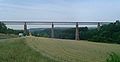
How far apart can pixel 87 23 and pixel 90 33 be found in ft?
46.7

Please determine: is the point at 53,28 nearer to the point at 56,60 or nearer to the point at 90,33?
the point at 90,33

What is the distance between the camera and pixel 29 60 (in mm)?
15992

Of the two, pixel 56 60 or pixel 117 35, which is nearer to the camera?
pixel 56 60

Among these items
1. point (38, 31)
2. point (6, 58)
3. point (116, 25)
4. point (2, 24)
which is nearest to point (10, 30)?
point (2, 24)

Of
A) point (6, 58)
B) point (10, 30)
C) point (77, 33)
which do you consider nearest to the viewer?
point (6, 58)

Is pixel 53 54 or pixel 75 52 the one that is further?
pixel 75 52

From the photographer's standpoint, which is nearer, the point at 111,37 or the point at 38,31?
the point at 111,37

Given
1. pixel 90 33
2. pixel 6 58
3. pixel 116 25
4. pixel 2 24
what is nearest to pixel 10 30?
pixel 2 24

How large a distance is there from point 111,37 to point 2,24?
33.7 meters

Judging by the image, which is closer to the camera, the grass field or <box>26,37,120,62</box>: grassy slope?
<box>26,37,120,62</box>: grassy slope

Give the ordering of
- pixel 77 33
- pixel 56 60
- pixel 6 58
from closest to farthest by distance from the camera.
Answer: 1. pixel 56 60
2. pixel 6 58
3. pixel 77 33

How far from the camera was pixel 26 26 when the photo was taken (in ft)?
218

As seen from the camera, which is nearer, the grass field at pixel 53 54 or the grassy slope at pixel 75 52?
the grassy slope at pixel 75 52

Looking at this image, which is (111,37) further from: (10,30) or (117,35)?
(10,30)
